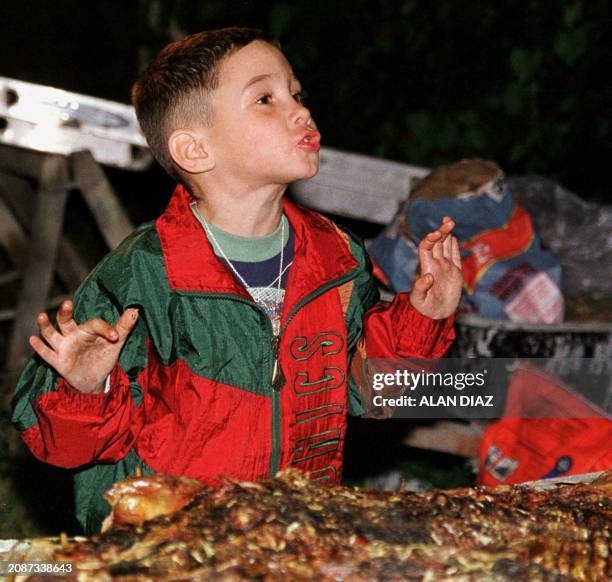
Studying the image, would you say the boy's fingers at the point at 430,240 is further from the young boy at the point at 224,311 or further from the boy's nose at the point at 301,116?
the boy's nose at the point at 301,116

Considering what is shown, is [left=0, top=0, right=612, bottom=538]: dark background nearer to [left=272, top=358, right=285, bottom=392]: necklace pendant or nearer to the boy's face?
the boy's face

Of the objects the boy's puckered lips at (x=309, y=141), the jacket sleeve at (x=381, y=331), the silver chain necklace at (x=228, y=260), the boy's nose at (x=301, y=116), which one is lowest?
the jacket sleeve at (x=381, y=331)

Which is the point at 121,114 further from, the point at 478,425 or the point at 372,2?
the point at 372,2

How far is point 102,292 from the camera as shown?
2490 mm

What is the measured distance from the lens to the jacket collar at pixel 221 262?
8.02 ft

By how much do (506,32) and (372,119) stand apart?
4.11 ft

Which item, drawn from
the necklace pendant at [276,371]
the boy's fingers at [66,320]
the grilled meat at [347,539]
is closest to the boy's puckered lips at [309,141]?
the necklace pendant at [276,371]

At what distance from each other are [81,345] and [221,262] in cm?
49

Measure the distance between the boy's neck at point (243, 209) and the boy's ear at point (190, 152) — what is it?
0.07 metres

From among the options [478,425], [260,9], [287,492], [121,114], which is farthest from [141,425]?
[260,9]

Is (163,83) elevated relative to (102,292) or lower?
elevated

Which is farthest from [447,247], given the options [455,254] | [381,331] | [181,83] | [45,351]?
[45,351]

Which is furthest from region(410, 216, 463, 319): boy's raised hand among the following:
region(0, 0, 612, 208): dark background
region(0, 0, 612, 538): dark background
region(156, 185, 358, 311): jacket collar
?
region(0, 0, 612, 208): dark background

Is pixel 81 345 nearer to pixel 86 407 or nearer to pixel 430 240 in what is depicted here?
pixel 86 407
